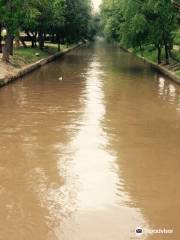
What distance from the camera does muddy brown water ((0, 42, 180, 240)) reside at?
1035 cm

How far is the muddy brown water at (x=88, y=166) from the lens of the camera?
10.4m

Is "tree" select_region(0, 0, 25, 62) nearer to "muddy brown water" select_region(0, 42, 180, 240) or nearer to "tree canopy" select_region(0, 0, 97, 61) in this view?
"tree canopy" select_region(0, 0, 97, 61)

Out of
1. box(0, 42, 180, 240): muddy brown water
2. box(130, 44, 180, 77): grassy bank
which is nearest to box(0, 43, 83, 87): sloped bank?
box(0, 42, 180, 240): muddy brown water

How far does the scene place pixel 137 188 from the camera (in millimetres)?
12547

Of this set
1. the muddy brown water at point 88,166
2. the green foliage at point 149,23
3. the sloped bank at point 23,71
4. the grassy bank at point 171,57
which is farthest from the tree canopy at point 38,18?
the grassy bank at point 171,57

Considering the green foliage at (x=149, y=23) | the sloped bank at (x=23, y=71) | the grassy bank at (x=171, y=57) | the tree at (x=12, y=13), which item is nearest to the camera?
the sloped bank at (x=23, y=71)

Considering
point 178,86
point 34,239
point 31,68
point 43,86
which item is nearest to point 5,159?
point 34,239

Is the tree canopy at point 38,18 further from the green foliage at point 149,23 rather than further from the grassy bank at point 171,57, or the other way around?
the grassy bank at point 171,57

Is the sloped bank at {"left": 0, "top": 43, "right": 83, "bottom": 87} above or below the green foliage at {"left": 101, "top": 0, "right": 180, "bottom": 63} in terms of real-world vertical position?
below

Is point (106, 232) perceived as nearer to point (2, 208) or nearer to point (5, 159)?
point (2, 208)

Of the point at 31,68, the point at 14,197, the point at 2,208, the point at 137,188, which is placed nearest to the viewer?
the point at 2,208

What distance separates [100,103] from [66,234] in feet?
Answer: 52.6

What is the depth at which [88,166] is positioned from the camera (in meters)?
14.3

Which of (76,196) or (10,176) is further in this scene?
(10,176)
